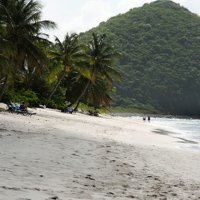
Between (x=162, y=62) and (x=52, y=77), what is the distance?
489 feet

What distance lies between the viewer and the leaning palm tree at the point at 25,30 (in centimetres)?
3167

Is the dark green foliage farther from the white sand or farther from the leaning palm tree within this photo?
the white sand

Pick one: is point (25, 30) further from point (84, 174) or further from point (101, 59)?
point (84, 174)

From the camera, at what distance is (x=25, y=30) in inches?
1282

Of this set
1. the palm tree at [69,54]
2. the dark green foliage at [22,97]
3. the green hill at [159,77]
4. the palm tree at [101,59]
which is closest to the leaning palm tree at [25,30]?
the dark green foliage at [22,97]

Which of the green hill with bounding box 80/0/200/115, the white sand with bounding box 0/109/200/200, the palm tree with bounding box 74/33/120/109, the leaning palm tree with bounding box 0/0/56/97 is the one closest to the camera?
the white sand with bounding box 0/109/200/200

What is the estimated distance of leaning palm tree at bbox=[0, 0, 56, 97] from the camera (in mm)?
31672

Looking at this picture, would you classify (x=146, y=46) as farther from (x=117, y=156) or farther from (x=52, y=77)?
(x=117, y=156)

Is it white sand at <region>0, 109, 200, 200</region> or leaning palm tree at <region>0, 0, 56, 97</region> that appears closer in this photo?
white sand at <region>0, 109, 200, 200</region>

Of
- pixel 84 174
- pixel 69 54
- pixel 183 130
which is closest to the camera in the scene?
pixel 84 174

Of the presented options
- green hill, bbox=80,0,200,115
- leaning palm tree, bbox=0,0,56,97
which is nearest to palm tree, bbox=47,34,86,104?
leaning palm tree, bbox=0,0,56,97

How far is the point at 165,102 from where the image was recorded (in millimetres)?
171125

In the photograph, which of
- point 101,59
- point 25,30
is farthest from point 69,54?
point 25,30

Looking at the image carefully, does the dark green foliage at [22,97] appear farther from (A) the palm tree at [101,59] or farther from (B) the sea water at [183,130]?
(B) the sea water at [183,130]
